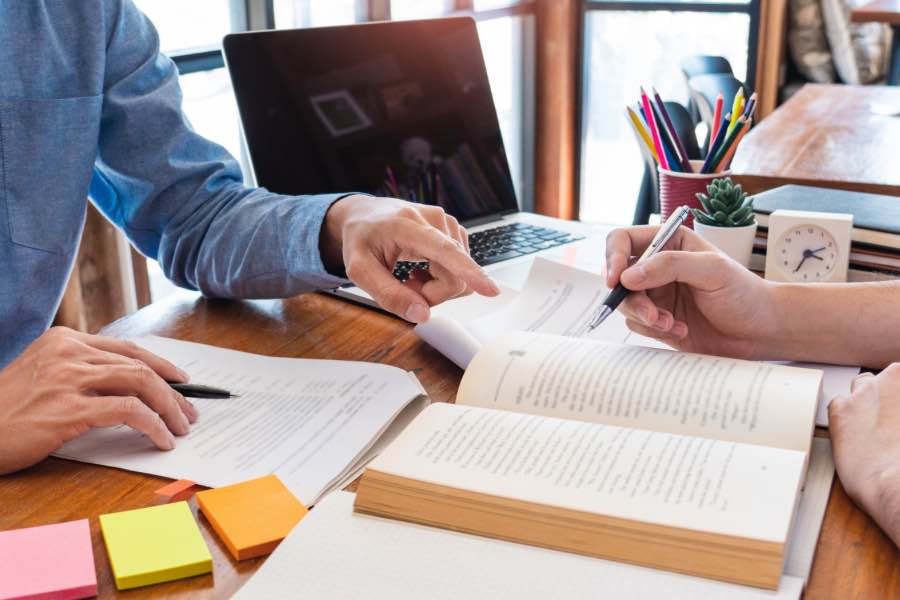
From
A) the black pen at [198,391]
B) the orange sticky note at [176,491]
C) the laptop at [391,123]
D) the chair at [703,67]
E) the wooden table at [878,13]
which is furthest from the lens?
the wooden table at [878,13]

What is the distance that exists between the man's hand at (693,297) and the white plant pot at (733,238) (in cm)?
21

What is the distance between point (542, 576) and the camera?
1.95 ft

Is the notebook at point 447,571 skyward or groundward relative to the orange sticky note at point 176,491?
skyward

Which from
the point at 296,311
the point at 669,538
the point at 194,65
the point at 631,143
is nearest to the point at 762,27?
the point at 631,143

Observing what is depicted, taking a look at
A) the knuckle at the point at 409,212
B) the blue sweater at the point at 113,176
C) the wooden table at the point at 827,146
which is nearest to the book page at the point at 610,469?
the knuckle at the point at 409,212

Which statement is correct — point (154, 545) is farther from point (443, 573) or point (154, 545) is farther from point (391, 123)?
point (391, 123)

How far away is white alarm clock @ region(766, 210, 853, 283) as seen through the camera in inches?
44.9

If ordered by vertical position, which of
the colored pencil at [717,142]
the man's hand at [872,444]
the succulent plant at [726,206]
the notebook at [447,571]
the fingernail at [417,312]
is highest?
the colored pencil at [717,142]

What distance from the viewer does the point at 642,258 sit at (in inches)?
36.4

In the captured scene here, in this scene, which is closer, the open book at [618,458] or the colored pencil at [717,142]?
the open book at [618,458]

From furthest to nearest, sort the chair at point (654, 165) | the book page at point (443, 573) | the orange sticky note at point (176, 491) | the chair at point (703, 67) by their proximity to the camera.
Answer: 1. the chair at point (703, 67)
2. the chair at point (654, 165)
3. the orange sticky note at point (176, 491)
4. the book page at point (443, 573)

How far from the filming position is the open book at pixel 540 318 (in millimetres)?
940

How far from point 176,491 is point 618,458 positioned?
12.4 inches

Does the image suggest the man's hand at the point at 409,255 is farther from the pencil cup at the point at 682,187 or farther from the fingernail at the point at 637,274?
the pencil cup at the point at 682,187
